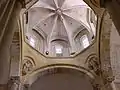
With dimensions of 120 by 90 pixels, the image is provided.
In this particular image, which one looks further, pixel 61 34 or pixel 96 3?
pixel 61 34

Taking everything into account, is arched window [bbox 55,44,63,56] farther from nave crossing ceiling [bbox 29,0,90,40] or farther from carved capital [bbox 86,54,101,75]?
carved capital [bbox 86,54,101,75]

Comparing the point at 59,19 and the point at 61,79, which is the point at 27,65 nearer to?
the point at 61,79

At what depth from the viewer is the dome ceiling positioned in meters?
17.4

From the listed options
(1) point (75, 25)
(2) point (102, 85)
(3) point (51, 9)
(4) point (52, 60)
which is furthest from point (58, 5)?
(2) point (102, 85)

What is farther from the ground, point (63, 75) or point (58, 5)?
point (58, 5)

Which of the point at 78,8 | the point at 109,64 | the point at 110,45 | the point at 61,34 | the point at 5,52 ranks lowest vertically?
the point at 5,52

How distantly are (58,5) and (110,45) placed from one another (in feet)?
17.0

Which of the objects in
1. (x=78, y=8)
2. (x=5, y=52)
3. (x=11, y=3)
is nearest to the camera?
(x=5, y=52)

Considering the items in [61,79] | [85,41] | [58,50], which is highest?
[85,41]

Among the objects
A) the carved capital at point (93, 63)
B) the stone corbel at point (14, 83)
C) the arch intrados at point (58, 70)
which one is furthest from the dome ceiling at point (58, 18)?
the stone corbel at point (14, 83)

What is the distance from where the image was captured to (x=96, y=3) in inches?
460

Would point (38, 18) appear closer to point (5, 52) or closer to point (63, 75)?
point (63, 75)

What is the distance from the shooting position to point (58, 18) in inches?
720

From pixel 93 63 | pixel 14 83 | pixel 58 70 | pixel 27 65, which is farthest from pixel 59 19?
pixel 14 83
